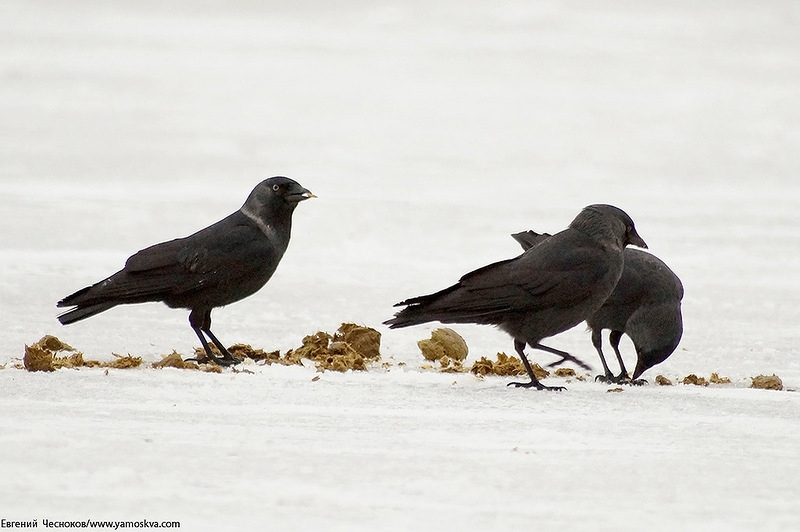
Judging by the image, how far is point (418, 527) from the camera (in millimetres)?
3557

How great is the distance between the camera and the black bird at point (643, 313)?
6637 millimetres

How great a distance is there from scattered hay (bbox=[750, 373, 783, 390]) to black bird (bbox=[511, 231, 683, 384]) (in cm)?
46

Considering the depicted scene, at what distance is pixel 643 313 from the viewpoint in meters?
6.78

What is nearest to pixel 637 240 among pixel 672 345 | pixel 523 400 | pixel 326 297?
pixel 672 345

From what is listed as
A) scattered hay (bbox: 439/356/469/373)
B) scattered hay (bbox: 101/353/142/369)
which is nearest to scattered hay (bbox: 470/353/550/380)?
scattered hay (bbox: 439/356/469/373)

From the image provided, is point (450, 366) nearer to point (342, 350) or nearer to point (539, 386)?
point (342, 350)

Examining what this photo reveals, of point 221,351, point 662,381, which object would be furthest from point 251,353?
point 662,381

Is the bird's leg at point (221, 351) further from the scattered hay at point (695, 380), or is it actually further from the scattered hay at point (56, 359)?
the scattered hay at point (695, 380)

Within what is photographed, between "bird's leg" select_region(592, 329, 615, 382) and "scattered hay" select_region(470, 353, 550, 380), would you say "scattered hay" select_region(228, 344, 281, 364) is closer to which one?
"scattered hay" select_region(470, 353, 550, 380)

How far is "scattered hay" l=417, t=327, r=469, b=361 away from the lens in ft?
22.6

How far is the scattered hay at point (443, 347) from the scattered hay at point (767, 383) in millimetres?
1525

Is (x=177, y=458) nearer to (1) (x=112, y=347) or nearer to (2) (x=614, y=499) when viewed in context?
(2) (x=614, y=499)

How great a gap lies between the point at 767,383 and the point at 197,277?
9.64 ft

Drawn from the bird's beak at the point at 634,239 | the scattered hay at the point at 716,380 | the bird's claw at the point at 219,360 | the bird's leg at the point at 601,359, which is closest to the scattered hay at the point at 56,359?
the bird's claw at the point at 219,360
